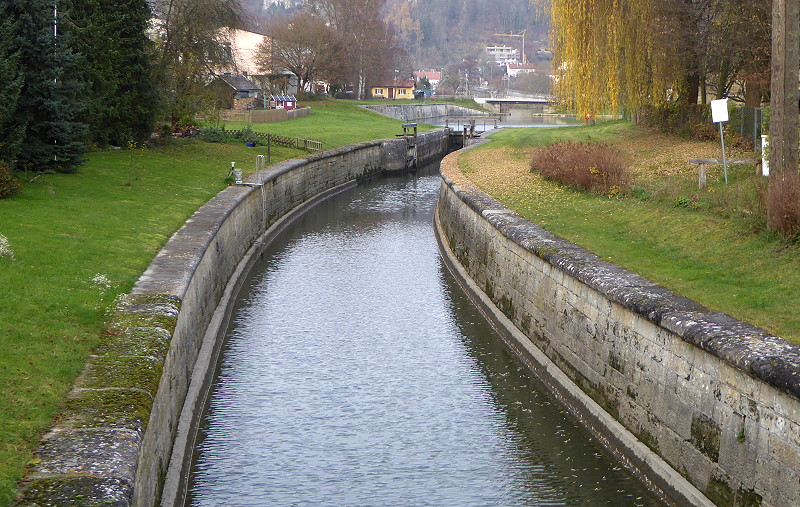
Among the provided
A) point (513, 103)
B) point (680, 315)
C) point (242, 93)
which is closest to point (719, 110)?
point (680, 315)

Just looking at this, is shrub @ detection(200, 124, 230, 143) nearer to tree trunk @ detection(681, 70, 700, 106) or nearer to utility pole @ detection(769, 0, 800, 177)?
tree trunk @ detection(681, 70, 700, 106)

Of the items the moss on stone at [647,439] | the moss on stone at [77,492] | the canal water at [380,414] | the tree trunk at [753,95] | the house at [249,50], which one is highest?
the house at [249,50]

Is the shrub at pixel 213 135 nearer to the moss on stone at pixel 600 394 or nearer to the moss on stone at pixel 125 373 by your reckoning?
the moss on stone at pixel 600 394

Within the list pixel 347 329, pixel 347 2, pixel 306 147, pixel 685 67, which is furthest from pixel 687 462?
pixel 347 2

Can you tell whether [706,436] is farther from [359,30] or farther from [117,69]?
[359,30]

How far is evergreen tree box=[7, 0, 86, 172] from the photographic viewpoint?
74.0 ft

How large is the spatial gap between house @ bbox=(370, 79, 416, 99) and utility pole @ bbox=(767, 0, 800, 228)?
113 metres

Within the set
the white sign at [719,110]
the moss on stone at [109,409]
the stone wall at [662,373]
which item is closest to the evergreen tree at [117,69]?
the stone wall at [662,373]

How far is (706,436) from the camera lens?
920 centimetres

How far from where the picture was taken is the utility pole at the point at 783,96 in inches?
559

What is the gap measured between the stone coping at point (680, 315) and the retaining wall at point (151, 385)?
5.36 meters

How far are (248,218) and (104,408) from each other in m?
16.7

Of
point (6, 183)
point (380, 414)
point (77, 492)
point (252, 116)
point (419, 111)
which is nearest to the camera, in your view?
point (77, 492)

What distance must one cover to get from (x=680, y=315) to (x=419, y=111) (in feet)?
332
